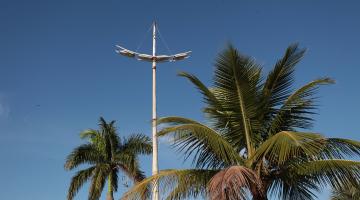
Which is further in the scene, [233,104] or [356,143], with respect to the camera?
[233,104]

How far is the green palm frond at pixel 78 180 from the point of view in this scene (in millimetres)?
24812

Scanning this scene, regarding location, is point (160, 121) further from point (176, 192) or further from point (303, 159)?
point (303, 159)

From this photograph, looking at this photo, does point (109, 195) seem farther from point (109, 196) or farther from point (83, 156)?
point (83, 156)

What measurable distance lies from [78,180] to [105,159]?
1.58 meters

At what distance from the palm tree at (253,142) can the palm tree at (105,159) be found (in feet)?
43.6

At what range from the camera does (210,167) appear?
11688mm

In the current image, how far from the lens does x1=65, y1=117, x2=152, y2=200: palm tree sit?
2495 cm

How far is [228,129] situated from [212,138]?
1343 mm

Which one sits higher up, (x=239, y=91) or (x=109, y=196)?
(x=239, y=91)

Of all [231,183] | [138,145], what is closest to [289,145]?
[231,183]

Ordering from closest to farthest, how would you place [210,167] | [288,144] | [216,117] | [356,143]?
[288,144] < [356,143] < [210,167] < [216,117]

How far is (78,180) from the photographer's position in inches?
987

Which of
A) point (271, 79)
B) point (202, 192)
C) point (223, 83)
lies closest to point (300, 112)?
point (271, 79)

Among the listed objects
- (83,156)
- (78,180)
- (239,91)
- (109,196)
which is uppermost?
(239,91)
